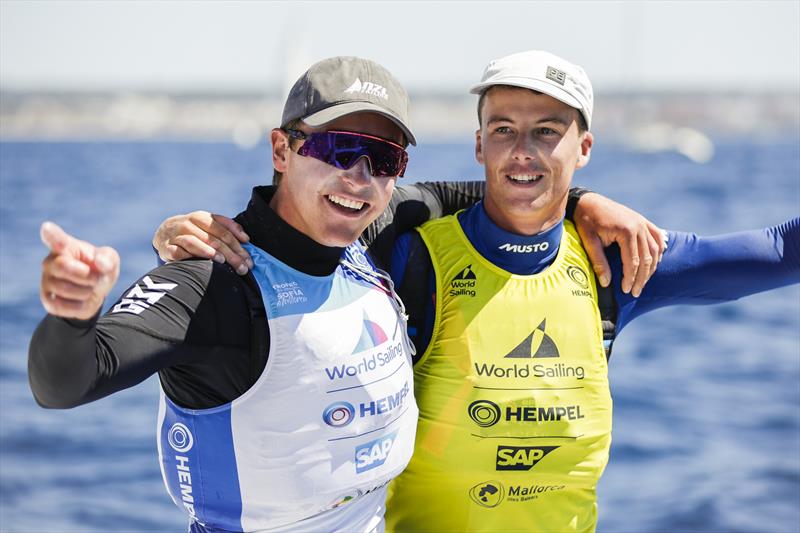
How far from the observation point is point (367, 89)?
2.92 metres

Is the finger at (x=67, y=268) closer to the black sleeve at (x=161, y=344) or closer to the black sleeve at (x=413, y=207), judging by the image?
the black sleeve at (x=161, y=344)

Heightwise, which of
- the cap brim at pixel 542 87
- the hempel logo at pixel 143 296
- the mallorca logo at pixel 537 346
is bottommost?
the hempel logo at pixel 143 296

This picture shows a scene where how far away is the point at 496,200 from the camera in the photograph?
3766mm

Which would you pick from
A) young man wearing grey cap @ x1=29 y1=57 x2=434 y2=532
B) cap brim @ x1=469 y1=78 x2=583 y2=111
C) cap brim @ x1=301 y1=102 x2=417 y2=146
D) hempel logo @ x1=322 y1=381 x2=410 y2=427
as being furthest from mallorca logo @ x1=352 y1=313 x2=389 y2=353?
cap brim @ x1=469 y1=78 x2=583 y2=111

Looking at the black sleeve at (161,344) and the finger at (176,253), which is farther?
the finger at (176,253)

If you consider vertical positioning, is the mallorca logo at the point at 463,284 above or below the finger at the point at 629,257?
below

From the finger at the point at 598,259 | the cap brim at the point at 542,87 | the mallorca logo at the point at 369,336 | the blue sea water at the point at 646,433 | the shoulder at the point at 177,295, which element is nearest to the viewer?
the shoulder at the point at 177,295

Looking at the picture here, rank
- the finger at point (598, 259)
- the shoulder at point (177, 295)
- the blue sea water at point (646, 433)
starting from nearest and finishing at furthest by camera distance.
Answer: the shoulder at point (177, 295) < the finger at point (598, 259) < the blue sea water at point (646, 433)

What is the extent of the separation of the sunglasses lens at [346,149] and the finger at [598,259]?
127 cm

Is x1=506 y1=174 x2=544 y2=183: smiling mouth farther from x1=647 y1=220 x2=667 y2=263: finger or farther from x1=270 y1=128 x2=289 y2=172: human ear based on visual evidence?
x1=270 y1=128 x2=289 y2=172: human ear

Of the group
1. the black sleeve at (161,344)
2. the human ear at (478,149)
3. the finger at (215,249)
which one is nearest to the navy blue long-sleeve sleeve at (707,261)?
the human ear at (478,149)

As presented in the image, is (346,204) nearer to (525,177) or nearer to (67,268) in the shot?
(525,177)

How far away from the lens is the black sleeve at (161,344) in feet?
7.41

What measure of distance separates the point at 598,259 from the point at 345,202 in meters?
1.37
